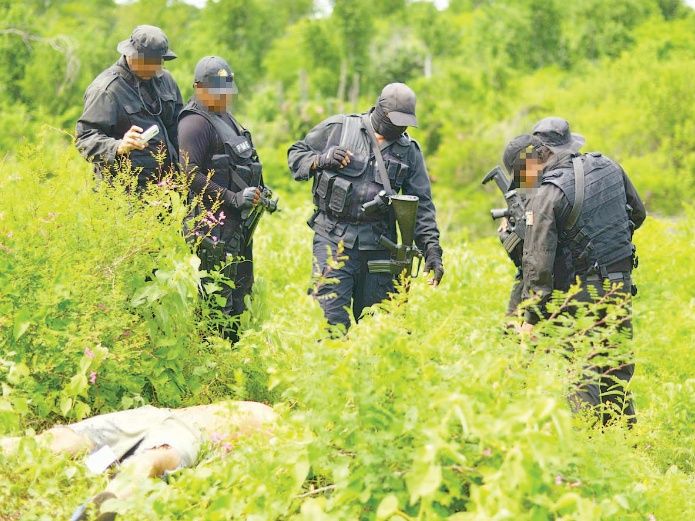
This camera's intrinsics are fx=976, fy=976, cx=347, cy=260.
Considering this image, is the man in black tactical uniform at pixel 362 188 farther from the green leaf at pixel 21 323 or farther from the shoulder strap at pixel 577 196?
the green leaf at pixel 21 323

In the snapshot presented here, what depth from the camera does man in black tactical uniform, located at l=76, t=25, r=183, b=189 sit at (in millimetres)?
5382


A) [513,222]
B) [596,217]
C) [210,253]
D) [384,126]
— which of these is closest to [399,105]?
[384,126]

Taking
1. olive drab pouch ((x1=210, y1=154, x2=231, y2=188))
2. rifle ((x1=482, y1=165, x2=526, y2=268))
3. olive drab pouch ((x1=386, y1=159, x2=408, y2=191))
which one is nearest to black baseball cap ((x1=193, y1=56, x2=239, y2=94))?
olive drab pouch ((x1=210, y1=154, x2=231, y2=188))

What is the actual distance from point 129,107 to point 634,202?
3.06 metres

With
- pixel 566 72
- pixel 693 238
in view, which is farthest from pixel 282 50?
pixel 693 238

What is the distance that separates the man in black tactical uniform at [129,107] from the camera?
17.7 feet

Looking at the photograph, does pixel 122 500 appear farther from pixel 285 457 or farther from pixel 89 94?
pixel 89 94

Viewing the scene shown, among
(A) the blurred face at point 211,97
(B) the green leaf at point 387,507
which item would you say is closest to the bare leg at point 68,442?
(B) the green leaf at point 387,507

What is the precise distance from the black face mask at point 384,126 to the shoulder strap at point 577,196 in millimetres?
1069

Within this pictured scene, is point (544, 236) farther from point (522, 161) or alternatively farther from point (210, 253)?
point (210, 253)

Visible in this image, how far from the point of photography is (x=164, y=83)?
5.82 meters

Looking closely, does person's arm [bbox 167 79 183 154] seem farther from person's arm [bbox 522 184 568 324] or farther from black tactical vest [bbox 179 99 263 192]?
person's arm [bbox 522 184 568 324]

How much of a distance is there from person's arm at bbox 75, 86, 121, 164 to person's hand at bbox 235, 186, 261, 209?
29.9 inches

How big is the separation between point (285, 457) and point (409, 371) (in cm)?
51
